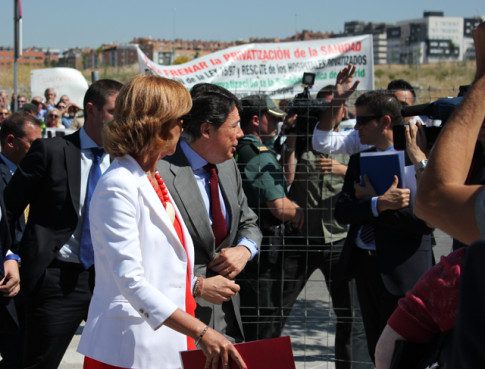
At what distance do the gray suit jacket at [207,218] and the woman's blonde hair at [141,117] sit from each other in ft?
2.42

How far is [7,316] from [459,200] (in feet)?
10.5

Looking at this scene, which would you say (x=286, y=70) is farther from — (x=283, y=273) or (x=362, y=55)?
(x=283, y=273)

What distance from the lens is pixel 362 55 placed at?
878 cm

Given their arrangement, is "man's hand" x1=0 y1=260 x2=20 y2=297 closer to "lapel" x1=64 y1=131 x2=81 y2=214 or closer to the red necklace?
"lapel" x1=64 y1=131 x2=81 y2=214

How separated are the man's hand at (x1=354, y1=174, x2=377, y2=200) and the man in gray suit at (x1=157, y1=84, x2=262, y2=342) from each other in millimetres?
944

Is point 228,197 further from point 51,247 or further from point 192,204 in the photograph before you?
point 51,247

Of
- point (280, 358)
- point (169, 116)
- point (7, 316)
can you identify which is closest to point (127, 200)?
point (169, 116)

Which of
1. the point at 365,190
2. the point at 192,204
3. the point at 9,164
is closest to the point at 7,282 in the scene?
the point at 9,164

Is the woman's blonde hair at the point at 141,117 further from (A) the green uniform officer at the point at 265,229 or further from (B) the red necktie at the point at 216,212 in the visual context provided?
(A) the green uniform officer at the point at 265,229

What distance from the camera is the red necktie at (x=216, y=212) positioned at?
3357 millimetres

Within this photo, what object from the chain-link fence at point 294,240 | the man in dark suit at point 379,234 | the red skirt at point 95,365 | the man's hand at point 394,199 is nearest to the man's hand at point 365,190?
the man in dark suit at point 379,234

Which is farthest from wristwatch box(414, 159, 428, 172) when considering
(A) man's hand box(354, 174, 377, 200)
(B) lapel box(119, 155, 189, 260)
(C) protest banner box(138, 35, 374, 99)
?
(C) protest banner box(138, 35, 374, 99)

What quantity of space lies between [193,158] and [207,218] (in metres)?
0.34

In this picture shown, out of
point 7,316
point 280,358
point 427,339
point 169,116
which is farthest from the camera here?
point 7,316
